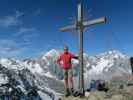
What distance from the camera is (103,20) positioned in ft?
64.5

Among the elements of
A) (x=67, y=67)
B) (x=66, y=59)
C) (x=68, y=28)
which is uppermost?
(x=68, y=28)

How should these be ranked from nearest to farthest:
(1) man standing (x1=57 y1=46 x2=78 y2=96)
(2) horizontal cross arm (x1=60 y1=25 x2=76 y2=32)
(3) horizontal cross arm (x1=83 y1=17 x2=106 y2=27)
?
(3) horizontal cross arm (x1=83 y1=17 x2=106 y2=27), (2) horizontal cross arm (x1=60 y1=25 x2=76 y2=32), (1) man standing (x1=57 y1=46 x2=78 y2=96)

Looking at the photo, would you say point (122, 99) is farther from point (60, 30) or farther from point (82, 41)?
point (60, 30)

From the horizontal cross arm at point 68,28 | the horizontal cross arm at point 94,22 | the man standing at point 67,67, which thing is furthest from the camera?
the man standing at point 67,67

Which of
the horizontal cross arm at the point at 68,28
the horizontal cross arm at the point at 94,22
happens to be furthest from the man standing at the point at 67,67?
the horizontal cross arm at the point at 94,22

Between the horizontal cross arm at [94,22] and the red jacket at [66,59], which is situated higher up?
the horizontal cross arm at [94,22]

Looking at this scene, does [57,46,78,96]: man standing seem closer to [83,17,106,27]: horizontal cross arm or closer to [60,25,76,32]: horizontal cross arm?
[60,25,76,32]: horizontal cross arm

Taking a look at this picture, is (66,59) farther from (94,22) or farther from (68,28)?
(94,22)

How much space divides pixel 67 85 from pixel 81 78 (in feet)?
5.60

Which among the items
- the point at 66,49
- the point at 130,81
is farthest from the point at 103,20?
the point at 130,81

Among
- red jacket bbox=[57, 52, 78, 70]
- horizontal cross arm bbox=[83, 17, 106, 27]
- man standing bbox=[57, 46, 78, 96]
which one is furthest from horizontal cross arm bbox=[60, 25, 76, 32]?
red jacket bbox=[57, 52, 78, 70]

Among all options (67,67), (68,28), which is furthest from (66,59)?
(68,28)

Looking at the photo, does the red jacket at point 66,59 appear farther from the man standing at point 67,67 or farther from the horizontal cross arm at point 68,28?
the horizontal cross arm at point 68,28

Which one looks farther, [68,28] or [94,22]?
[68,28]
